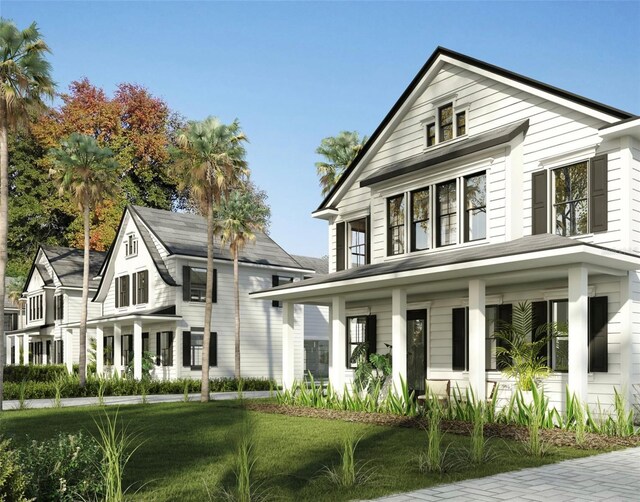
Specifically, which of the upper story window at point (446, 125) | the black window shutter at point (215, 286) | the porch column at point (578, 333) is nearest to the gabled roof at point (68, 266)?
the black window shutter at point (215, 286)

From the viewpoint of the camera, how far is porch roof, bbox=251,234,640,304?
12508 mm

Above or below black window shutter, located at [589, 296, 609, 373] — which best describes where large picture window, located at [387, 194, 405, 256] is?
above

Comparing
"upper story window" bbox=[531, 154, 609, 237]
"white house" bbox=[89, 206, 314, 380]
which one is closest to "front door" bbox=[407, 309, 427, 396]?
"upper story window" bbox=[531, 154, 609, 237]

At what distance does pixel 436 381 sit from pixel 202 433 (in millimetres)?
6142

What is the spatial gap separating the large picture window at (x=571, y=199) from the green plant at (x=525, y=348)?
2.05 metres

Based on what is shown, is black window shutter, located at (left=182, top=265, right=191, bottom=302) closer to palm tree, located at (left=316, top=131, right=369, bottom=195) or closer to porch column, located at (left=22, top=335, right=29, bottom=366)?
palm tree, located at (left=316, top=131, right=369, bottom=195)

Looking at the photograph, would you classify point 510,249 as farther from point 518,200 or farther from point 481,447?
point 481,447

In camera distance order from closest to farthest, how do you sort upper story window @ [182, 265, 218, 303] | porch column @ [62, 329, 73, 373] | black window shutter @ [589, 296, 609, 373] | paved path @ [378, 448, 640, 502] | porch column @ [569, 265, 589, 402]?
paved path @ [378, 448, 640, 502] < porch column @ [569, 265, 589, 402] < black window shutter @ [589, 296, 609, 373] < upper story window @ [182, 265, 218, 303] < porch column @ [62, 329, 73, 373]

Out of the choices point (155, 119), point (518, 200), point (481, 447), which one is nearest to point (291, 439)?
point (481, 447)

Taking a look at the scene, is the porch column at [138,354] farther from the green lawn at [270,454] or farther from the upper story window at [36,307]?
the upper story window at [36,307]

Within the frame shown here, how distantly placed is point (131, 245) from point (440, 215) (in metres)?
22.0

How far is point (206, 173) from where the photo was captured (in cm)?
2291

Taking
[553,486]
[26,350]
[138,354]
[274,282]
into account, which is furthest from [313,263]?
[553,486]

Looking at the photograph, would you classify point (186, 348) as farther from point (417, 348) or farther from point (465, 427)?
point (465, 427)
